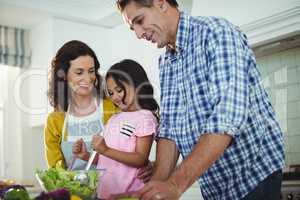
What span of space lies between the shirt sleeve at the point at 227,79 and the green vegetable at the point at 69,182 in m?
0.31

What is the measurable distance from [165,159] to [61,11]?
9.77 feet

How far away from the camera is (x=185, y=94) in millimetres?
1056

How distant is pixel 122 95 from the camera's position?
147 centimetres

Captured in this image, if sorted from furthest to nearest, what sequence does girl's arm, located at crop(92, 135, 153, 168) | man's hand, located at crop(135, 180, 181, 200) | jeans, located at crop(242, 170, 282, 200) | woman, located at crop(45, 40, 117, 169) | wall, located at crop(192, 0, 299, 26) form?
1. wall, located at crop(192, 0, 299, 26)
2. woman, located at crop(45, 40, 117, 169)
3. girl's arm, located at crop(92, 135, 153, 168)
4. jeans, located at crop(242, 170, 282, 200)
5. man's hand, located at crop(135, 180, 181, 200)

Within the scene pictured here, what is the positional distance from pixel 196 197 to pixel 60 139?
1.78m

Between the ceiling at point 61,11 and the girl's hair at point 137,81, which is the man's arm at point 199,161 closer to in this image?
the girl's hair at point 137,81

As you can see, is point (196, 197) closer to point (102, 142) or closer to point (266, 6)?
point (266, 6)

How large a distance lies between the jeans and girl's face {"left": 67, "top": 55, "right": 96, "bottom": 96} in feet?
2.43

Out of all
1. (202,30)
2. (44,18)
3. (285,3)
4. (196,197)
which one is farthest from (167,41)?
(44,18)

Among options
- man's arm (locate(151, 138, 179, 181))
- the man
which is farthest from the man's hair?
man's arm (locate(151, 138, 179, 181))

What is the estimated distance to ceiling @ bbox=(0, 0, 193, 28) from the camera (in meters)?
3.62

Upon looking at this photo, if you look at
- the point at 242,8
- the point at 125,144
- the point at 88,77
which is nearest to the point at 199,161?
the point at 125,144

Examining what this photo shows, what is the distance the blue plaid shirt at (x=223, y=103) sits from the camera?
871mm

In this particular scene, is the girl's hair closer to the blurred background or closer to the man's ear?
the man's ear
